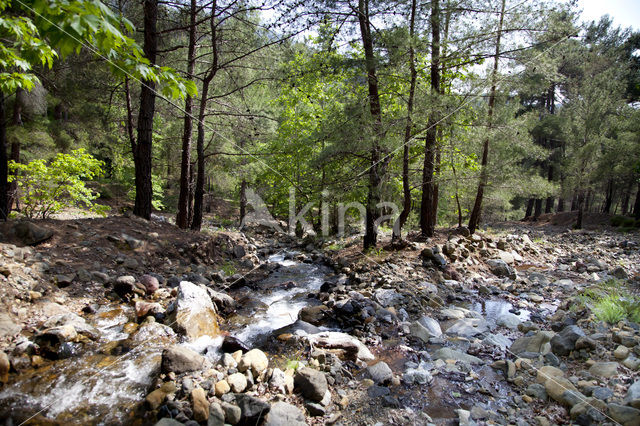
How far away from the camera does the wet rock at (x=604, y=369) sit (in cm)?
296

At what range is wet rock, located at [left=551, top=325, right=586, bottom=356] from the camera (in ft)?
11.6

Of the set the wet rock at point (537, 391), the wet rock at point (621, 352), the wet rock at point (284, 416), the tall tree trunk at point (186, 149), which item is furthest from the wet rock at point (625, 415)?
the tall tree trunk at point (186, 149)

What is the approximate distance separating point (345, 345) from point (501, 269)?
5665 millimetres

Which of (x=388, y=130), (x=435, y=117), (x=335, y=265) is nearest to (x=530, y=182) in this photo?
(x=435, y=117)

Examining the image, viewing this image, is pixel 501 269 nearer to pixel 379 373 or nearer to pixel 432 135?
pixel 432 135

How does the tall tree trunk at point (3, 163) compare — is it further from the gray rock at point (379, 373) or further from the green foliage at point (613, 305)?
the green foliage at point (613, 305)

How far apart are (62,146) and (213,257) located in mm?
6905

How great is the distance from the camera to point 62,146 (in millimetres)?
10281

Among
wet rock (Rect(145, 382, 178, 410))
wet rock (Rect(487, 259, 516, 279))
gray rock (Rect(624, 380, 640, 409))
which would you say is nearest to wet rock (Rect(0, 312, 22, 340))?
A: wet rock (Rect(145, 382, 178, 410))

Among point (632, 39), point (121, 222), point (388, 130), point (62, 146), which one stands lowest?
point (121, 222)

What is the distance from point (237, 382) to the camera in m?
2.97

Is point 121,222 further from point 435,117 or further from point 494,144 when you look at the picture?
point 494,144

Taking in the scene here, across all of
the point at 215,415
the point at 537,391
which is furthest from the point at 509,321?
the point at 215,415

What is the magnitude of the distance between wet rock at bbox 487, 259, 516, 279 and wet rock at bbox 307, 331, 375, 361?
524 cm
